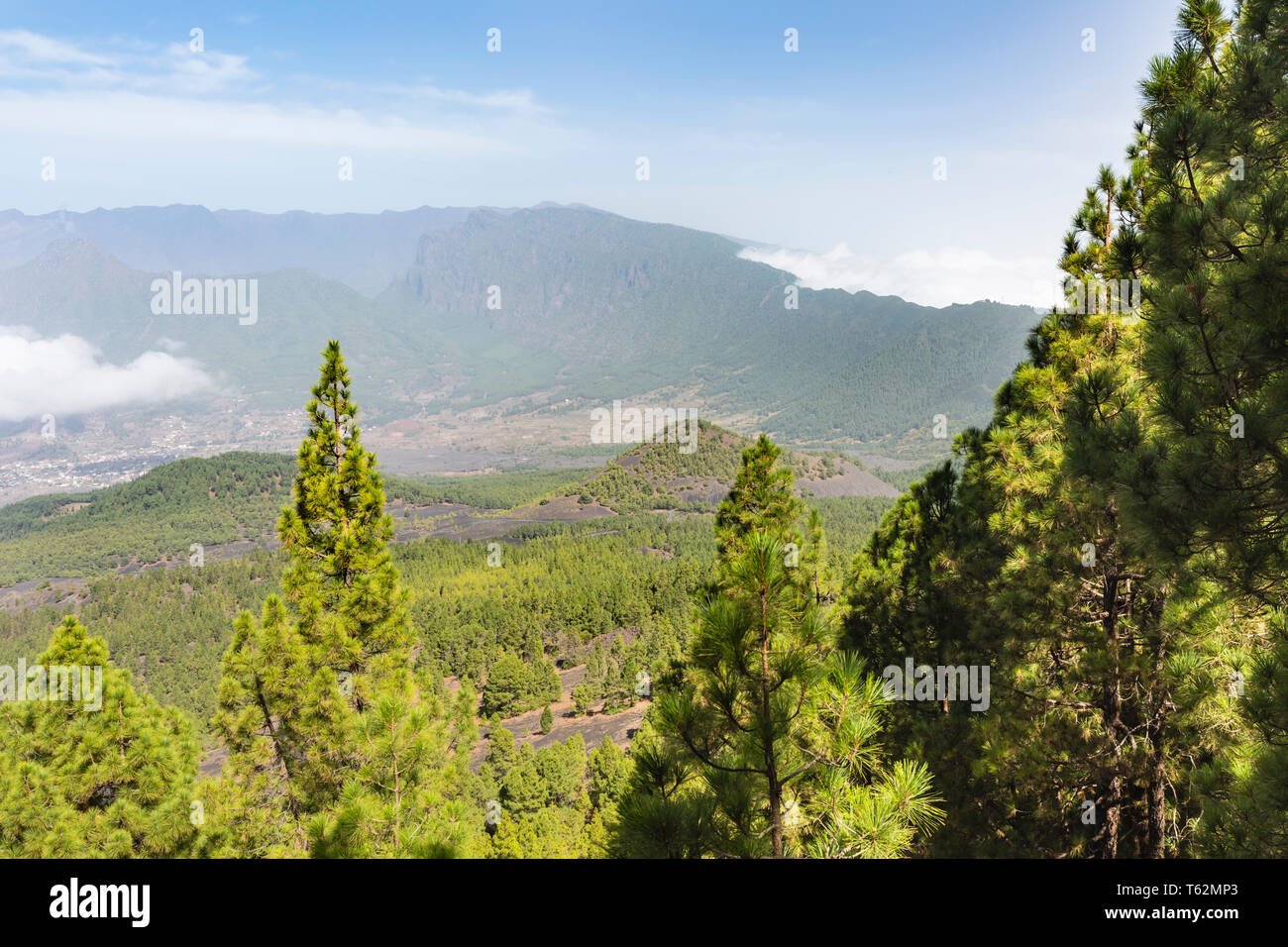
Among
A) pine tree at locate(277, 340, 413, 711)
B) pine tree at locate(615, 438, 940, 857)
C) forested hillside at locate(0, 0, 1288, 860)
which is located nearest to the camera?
pine tree at locate(615, 438, 940, 857)

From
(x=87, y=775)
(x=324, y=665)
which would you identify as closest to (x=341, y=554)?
(x=324, y=665)

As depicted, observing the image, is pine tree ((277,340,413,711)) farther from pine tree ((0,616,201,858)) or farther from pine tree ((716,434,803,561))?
pine tree ((716,434,803,561))

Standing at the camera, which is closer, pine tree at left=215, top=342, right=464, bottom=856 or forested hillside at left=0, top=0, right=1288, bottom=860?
forested hillside at left=0, top=0, right=1288, bottom=860

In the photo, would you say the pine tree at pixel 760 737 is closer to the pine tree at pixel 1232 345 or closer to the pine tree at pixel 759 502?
the pine tree at pixel 1232 345

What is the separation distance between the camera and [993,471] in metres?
10.0

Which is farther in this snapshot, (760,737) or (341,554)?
(341,554)

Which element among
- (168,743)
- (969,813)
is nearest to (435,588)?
(168,743)

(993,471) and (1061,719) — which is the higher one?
(993,471)

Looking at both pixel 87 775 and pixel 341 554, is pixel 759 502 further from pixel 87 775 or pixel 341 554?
pixel 87 775

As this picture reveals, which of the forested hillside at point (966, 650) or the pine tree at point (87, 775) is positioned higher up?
the forested hillside at point (966, 650)

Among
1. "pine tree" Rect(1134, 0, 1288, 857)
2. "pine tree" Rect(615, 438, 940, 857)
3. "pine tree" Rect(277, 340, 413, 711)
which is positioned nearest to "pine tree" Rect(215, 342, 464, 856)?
"pine tree" Rect(277, 340, 413, 711)

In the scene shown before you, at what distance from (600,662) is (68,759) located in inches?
2460

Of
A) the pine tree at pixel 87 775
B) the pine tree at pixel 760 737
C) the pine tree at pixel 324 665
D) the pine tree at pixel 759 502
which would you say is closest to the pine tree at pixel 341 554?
the pine tree at pixel 324 665
